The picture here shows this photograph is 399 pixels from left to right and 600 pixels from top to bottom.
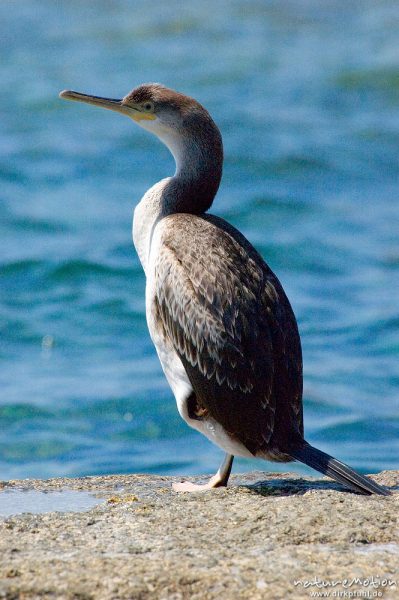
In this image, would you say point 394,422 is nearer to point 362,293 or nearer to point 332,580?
point 362,293

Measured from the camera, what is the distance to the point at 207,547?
4.43 meters

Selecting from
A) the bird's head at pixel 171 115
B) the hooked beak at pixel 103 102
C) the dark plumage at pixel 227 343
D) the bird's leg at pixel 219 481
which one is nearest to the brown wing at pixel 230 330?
the dark plumage at pixel 227 343

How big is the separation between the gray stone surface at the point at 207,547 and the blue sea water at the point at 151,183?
417 cm

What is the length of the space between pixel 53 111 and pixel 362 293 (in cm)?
665

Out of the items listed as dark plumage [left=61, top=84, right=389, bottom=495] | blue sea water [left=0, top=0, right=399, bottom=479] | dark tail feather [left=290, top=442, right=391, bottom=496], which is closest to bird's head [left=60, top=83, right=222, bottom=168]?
dark plumage [left=61, top=84, right=389, bottom=495]

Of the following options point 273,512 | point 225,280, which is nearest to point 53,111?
point 225,280

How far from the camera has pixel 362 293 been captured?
12.9 metres

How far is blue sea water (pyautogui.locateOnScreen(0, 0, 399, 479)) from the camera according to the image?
33.6 ft

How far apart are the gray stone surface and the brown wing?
411 millimetres

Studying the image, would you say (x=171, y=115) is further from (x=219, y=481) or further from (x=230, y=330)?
(x=219, y=481)

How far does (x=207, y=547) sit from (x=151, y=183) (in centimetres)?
1110

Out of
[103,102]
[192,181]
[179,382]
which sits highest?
[103,102]

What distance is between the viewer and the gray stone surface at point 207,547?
4.05 meters

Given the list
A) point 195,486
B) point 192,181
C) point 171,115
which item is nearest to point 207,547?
point 195,486
